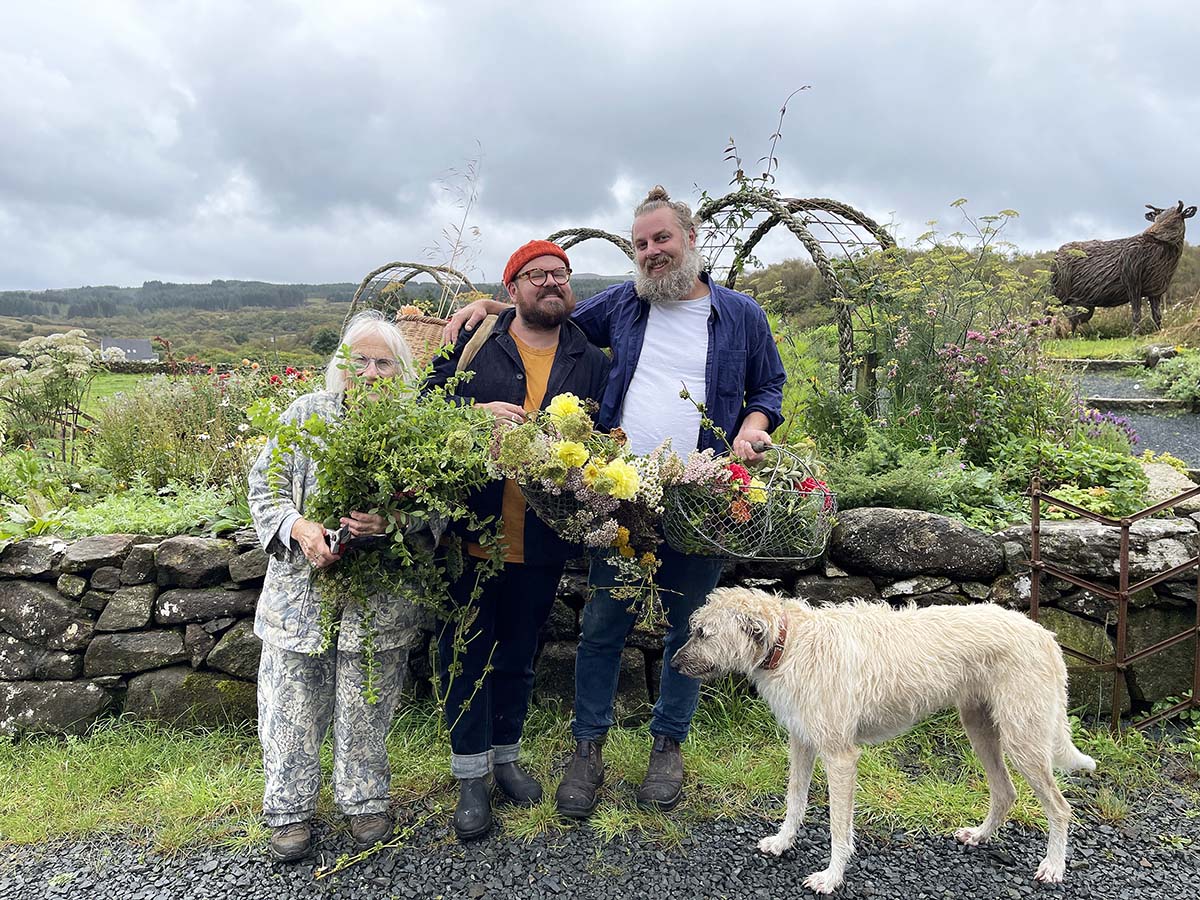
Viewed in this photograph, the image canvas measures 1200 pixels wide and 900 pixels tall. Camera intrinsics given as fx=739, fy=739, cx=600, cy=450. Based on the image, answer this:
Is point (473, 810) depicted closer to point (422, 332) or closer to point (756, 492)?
point (756, 492)

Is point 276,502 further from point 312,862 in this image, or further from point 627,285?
point 627,285

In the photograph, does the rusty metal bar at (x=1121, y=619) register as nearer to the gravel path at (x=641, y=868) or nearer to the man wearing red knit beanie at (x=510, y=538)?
the gravel path at (x=641, y=868)

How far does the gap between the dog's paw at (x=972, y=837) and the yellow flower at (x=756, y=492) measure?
190 cm

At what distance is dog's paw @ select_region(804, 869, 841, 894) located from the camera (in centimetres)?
294

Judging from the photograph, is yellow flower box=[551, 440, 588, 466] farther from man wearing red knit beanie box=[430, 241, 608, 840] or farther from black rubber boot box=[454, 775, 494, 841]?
black rubber boot box=[454, 775, 494, 841]

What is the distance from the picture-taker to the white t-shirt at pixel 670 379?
3.32 metres

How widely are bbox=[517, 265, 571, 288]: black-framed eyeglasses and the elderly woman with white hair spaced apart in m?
0.63

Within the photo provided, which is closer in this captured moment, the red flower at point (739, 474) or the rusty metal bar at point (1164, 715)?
the red flower at point (739, 474)

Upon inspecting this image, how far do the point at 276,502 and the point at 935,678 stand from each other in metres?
2.74

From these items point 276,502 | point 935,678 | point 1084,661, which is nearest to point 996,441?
point 1084,661

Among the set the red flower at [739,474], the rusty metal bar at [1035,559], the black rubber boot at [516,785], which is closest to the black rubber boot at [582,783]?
the black rubber boot at [516,785]

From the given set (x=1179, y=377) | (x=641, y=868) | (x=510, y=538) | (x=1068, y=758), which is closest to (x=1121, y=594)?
(x=1068, y=758)

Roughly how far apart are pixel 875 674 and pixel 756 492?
88cm

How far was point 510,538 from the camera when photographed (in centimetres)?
322
